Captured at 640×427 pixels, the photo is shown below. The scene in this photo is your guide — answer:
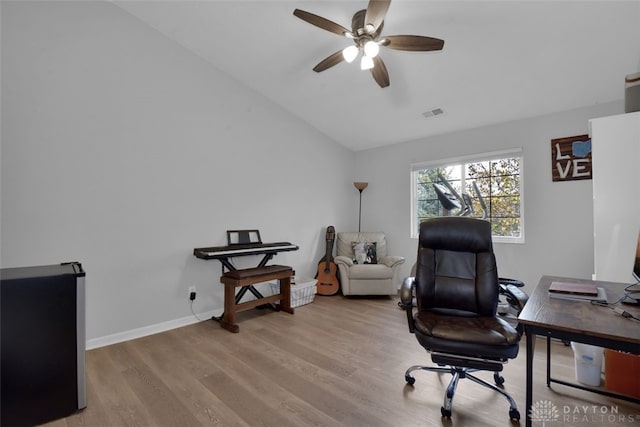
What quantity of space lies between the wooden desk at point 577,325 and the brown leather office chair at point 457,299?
0.26 meters

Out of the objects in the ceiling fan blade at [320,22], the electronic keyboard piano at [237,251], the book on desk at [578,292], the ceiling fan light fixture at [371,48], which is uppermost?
the ceiling fan blade at [320,22]

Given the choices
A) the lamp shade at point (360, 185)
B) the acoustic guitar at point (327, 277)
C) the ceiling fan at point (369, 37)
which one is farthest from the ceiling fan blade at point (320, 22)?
the acoustic guitar at point (327, 277)

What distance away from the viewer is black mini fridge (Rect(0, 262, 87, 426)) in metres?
1.53

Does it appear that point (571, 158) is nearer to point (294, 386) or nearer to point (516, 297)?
point (516, 297)

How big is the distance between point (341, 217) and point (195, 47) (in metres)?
3.19

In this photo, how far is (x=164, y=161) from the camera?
291 cm

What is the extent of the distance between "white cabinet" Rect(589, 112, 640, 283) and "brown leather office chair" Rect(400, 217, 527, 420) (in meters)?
0.79

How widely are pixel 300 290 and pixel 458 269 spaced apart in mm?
2124

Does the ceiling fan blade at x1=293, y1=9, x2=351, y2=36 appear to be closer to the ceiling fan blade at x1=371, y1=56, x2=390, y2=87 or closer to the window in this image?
the ceiling fan blade at x1=371, y1=56, x2=390, y2=87

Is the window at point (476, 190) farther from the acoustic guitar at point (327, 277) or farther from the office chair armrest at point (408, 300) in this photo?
the office chair armrest at point (408, 300)

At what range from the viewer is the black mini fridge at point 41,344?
153cm

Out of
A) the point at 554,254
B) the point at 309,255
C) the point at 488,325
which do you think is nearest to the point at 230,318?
the point at 309,255

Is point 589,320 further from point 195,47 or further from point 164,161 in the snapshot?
point 195,47

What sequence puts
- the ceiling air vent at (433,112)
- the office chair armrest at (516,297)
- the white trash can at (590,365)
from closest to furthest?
the office chair armrest at (516,297), the white trash can at (590,365), the ceiling air vent at (433,112)
